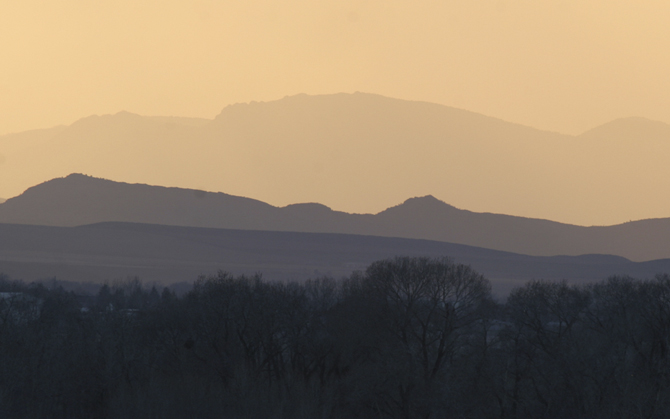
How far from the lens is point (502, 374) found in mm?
71250

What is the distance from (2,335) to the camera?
8281cm

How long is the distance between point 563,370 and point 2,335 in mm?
52022

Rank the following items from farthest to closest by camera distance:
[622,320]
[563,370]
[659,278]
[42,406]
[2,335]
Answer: [659,278] < [2,335] < [622,320] < [42,406] < [563,370]

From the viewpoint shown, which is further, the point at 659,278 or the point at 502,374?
the point at 659,278

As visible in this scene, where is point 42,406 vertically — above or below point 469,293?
below

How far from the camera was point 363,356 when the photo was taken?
79.6m

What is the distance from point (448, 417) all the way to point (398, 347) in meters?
10.6

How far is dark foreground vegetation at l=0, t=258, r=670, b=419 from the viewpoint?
67250 millimetres

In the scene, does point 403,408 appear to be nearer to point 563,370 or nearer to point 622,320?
point 563,370

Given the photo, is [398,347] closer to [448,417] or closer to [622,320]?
[448,417]

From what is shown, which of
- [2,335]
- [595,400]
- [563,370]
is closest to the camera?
[595,400]

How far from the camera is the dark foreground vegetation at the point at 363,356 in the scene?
67250 mm

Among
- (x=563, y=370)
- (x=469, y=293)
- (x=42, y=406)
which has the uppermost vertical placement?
(x=469, y=293)

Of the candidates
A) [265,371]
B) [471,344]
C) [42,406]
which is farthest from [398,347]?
[42,406]
